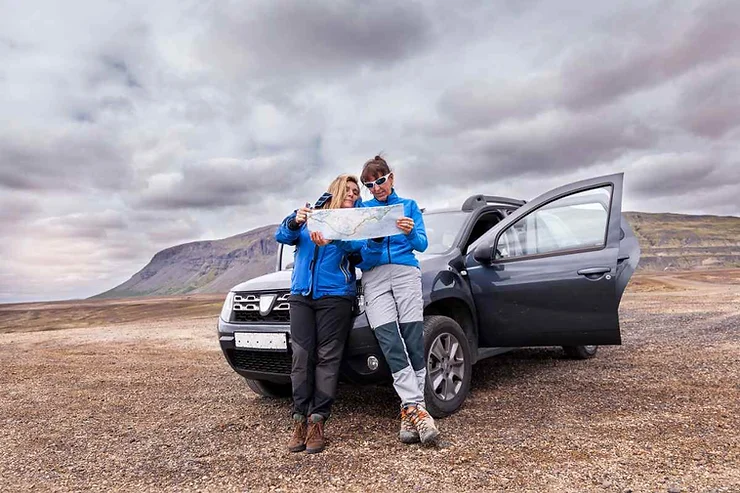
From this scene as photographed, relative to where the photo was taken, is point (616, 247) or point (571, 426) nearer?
point (571, 426)

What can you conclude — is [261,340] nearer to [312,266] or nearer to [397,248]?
[312,266]

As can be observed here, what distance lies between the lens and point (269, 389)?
497 cm

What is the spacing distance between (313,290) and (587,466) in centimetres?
213

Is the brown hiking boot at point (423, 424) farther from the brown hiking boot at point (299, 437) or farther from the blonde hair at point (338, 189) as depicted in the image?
the blonde hair at point (338, 189)

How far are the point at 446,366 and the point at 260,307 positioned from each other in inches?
64.2

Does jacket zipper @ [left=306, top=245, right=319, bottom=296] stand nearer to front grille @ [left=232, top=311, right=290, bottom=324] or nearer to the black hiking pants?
the black hiking pants

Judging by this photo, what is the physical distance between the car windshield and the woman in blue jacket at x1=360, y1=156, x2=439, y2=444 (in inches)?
37.8

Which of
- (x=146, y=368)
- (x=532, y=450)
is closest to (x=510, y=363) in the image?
(x=532, y=450)

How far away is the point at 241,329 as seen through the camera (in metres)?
4.30

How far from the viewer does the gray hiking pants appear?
369 centimetres

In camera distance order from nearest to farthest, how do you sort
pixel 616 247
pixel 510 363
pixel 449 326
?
pixel 449 326 → pixel 616 247 → pixel 510 363

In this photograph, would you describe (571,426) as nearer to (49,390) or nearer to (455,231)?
(455,231)

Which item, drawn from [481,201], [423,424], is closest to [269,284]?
[423,424]

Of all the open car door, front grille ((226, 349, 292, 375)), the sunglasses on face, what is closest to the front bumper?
front grille ((226, 349, 292, 375))
